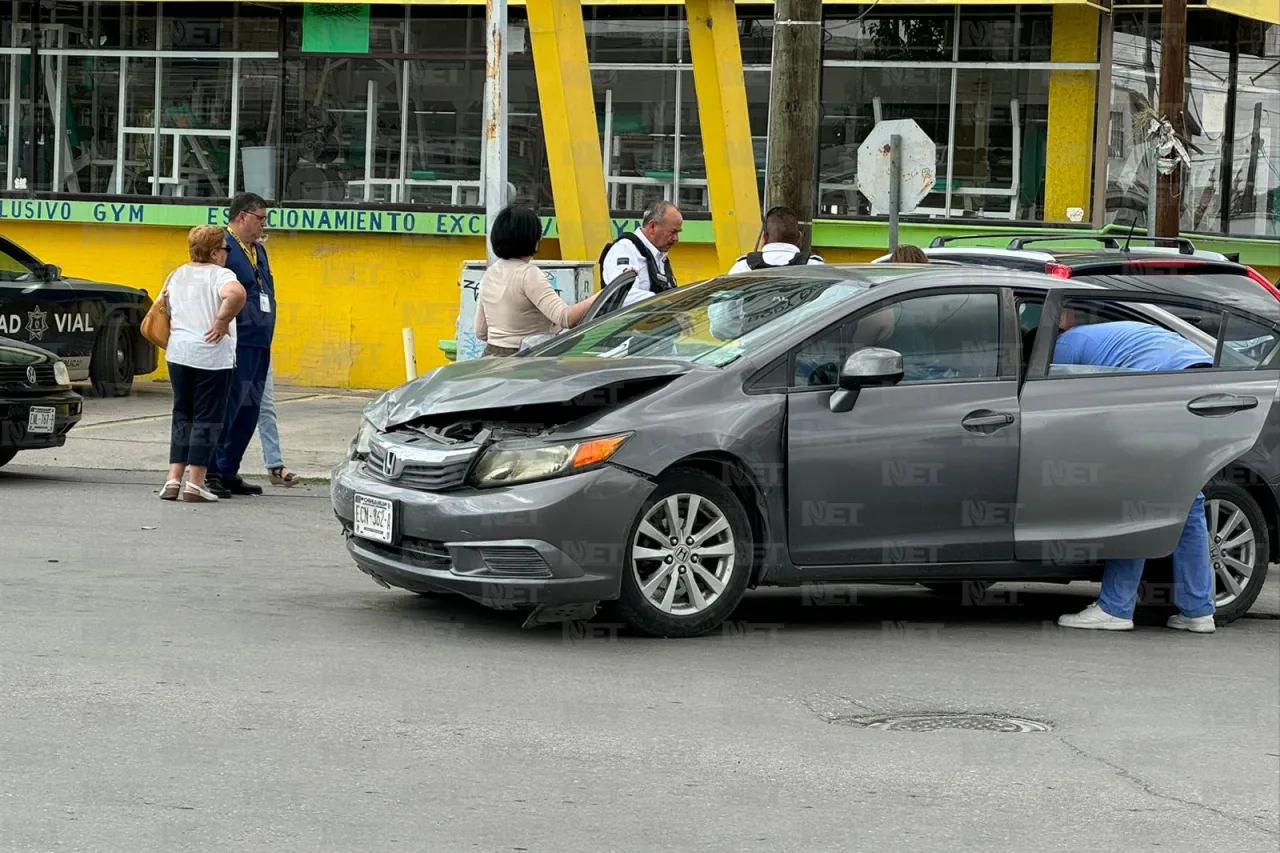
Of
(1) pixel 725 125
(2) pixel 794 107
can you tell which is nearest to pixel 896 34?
(1) pixel 725 125

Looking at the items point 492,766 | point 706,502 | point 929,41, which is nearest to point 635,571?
point 706,502

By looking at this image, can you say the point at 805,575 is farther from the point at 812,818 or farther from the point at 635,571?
the point at 812,818

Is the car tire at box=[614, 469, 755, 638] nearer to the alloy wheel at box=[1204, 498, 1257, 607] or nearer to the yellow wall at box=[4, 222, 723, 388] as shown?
the alloy wheel at box=[1204, 498, 1257, 607]

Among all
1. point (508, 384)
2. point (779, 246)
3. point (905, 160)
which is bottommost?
point (508, 384)

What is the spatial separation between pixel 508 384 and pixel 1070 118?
39.8ft

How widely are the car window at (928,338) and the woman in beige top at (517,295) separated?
2.33 m

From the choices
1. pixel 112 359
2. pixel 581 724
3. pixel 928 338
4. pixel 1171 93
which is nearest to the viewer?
pixel 581 724

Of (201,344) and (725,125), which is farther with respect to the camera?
(725,125)

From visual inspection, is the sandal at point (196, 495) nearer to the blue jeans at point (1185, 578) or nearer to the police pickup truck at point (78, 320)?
the blue jeans at point (1185, 578)

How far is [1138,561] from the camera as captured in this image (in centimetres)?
863

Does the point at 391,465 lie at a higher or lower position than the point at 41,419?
higher

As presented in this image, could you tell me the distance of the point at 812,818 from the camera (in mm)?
5336

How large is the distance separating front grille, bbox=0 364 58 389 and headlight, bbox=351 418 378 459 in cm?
463

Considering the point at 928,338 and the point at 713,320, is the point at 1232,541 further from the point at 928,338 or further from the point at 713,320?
the point at 713,320
